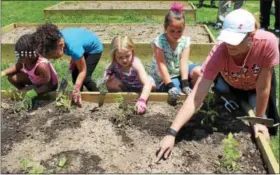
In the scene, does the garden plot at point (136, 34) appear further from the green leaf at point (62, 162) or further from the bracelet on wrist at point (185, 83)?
the green leaf at point (62, 162)

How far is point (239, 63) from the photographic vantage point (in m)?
3.10

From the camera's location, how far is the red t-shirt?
114 inches

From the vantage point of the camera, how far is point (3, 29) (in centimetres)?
779

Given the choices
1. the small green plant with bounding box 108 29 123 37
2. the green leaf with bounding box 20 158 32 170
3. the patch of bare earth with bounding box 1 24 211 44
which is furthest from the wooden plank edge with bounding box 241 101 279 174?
the small green plant with bounding box 108 29 123 37

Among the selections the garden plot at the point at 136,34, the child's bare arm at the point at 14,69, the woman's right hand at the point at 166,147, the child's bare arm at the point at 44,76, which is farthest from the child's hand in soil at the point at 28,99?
the garden plot at the point at 136,34

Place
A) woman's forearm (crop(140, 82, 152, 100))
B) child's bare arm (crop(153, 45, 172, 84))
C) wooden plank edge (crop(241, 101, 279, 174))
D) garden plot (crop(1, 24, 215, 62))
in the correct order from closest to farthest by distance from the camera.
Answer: wooden plank edge (crop(241, 101, 279, 174)) → woman's forearm (crop(140, 82, 152, 100)) → child's bare arm (crop(153, 45, 172, 84)) → garden plot (crop(1, 24, 215, 62))

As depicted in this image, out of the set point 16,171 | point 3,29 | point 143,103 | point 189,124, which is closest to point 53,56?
point 143,103

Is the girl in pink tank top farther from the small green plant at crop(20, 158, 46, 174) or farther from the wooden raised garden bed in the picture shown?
the small green plant at crop(20, 158, 46, 174)

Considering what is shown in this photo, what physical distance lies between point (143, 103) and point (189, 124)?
0.49m

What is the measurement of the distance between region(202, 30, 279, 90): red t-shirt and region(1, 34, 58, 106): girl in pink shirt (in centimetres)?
168

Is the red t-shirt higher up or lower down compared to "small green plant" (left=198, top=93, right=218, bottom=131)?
higher up

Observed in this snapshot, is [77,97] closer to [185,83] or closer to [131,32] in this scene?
[185,83]

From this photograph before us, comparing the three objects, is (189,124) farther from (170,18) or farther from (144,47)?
(144,47)

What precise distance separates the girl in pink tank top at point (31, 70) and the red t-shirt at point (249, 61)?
66.8 inches
